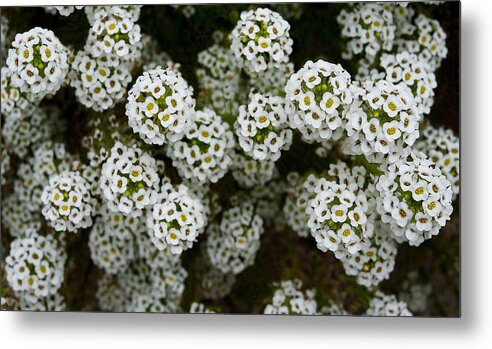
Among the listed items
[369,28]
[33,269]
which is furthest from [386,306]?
[33,269]

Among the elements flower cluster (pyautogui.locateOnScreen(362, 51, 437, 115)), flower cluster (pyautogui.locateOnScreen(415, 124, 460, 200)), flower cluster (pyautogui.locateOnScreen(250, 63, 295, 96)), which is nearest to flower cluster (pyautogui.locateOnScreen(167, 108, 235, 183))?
flower cluster (pyautogui.locateOnScreen(250, 63, 295, 96))

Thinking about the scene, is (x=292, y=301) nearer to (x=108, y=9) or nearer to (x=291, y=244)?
(x=291, y=244)

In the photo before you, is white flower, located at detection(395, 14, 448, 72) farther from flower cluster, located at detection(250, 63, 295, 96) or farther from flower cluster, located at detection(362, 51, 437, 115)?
flower cluster, located at detection(250, 63, 295, 96)

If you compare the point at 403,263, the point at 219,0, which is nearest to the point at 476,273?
the point at 403,263

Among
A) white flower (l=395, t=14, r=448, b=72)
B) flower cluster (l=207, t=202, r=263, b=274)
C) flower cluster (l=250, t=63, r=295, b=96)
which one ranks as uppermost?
white flower (l=395, t=14, r=448, b=72)

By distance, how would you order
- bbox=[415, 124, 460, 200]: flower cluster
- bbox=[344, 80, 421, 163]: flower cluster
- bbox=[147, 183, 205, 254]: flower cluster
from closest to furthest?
bbox=[344, 80, 421, 163]: flower cluster
bbox=[147, 183, 205, 254]: flower cluster
bbox=[415, 124, 460, 200]: flower cluster

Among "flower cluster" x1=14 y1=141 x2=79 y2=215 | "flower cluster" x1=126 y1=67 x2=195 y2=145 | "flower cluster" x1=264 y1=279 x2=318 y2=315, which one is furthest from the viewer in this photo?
"flower cluster" x1=14 y1=141 x2=79 y2=215
